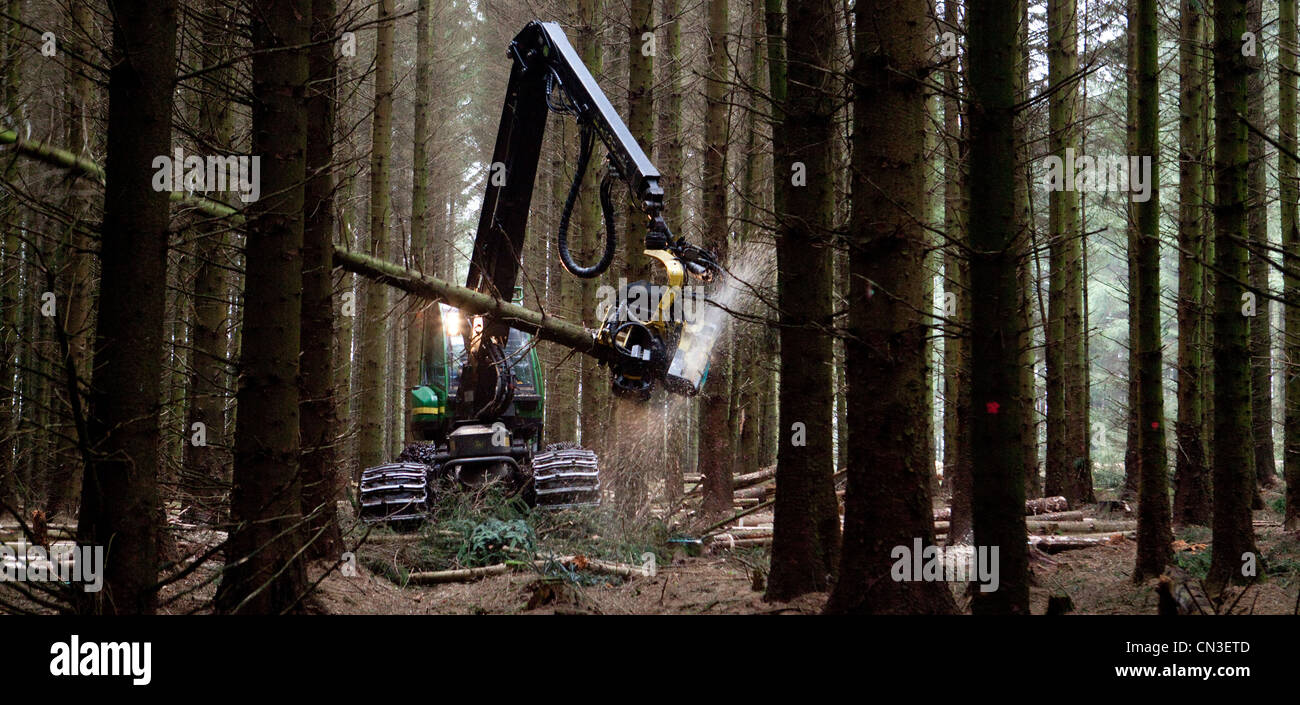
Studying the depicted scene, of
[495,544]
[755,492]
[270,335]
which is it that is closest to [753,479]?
[755,492]

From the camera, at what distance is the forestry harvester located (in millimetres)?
8016

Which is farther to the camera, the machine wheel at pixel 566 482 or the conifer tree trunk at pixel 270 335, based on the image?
the machine wheel at pixel 566 482

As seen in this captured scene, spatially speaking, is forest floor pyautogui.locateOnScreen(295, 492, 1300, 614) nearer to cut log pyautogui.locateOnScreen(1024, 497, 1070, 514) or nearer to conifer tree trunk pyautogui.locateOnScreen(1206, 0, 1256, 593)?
conifer tree trunk pyautogui.locateOnScreen(1206, 0, 1256, 593)

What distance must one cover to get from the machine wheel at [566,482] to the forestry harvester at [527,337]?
0.02 meters

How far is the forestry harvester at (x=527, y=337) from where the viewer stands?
8.02 meters

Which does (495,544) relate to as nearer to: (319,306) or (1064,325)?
(319,306)

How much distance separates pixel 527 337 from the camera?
1278 cm

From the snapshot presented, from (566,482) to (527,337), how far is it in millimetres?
2650

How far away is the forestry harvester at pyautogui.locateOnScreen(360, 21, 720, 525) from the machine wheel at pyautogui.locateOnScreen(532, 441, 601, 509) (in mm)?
15

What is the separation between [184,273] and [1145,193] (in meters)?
8.42

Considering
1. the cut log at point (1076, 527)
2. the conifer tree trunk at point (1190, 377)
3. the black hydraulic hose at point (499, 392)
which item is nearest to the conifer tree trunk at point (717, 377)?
the black hydraulic hose at point (499, 392)
